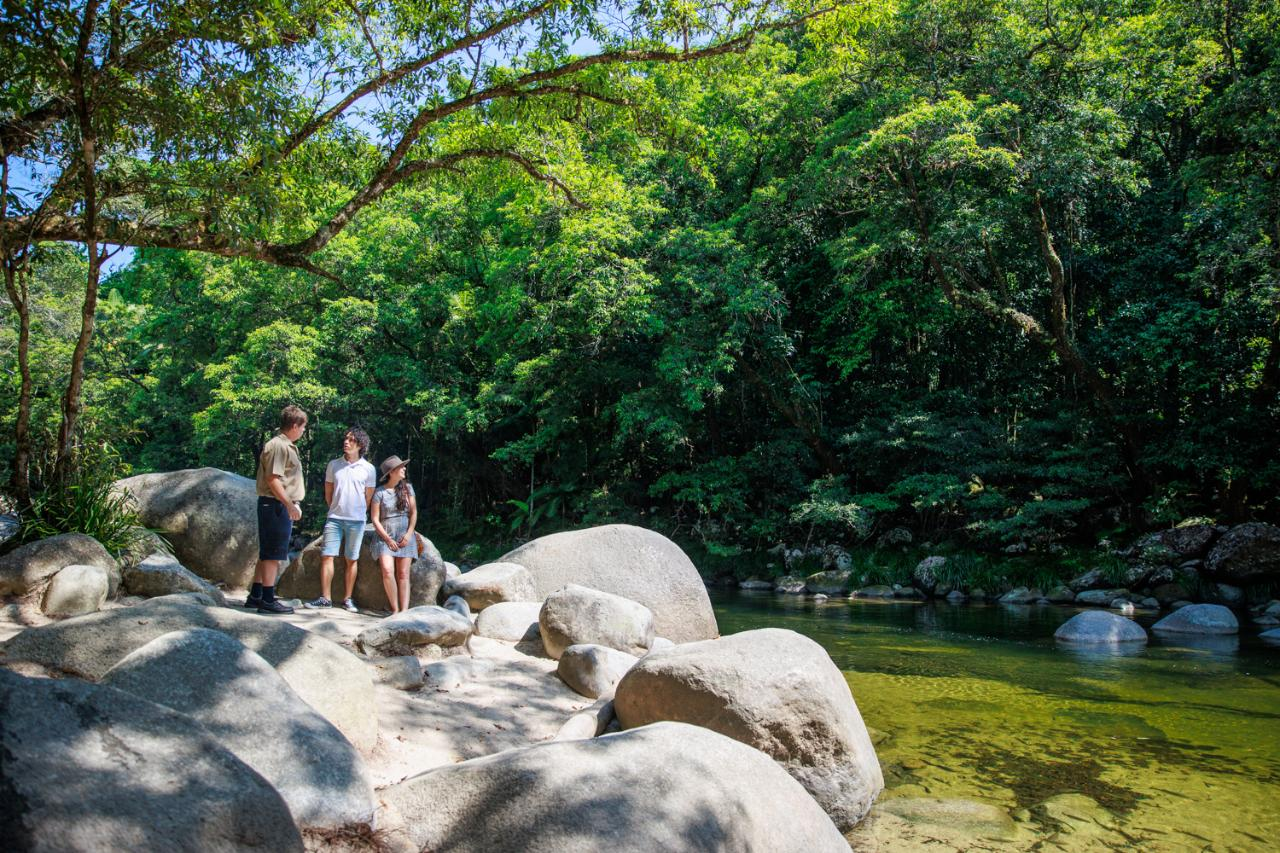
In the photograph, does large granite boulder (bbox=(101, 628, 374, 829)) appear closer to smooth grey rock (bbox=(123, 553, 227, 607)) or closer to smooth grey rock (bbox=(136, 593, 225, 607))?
smooth grey rock (bbox=(136, 593, 225, 607))

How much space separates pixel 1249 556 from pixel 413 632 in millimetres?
14509

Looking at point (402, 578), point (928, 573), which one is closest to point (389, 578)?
point (402, 578)

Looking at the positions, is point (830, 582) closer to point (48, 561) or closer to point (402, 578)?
point (402, 578)

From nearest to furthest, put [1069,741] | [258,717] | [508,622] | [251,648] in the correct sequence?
[258,717], [251,648], [1069,741], [508,622]

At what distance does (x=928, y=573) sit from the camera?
17125mm

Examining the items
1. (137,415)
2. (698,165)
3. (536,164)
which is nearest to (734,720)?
(536,164)

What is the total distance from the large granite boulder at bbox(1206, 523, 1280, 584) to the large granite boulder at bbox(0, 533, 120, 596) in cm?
1627

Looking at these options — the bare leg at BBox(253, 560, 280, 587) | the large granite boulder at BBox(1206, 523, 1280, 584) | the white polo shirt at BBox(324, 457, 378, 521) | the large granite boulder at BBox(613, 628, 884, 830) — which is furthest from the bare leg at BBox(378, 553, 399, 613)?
the large granite boulder at BBox(1206, 523, 1280, 584)

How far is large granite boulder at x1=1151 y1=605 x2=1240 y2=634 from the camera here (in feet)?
36.3

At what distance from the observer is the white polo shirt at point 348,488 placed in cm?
707

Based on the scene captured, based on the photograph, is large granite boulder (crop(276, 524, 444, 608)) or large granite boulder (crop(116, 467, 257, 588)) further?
large granite boulder (crop(116, 467, 257, 588))

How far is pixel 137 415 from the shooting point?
2692 cm

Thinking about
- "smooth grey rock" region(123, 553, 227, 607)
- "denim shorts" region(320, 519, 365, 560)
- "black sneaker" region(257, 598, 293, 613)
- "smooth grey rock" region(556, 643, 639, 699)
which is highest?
"denim shorts" region(320, 519, 365, 560)

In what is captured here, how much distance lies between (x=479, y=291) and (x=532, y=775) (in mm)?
19940
